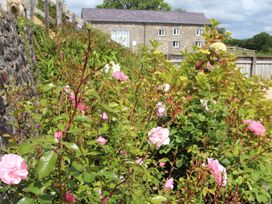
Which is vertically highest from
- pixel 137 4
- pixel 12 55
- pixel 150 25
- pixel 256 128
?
pixel 137 4

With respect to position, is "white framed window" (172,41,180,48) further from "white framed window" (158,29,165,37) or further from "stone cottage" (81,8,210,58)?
"white framed window" (158,29,165,37)

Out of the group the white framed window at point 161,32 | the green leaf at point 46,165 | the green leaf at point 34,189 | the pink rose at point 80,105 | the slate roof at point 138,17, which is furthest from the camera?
the white framed window at point 161,32

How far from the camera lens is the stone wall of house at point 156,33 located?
143 feet

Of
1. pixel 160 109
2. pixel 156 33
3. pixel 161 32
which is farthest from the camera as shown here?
pixel 161 32

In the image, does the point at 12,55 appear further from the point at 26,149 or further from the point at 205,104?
the point at 26,149

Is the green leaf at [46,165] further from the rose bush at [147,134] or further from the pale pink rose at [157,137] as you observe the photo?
the pale pink rose at [157,137]

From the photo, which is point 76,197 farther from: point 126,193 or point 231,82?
point 231,82

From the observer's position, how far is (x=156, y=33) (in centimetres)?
4491

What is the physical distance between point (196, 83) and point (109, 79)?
38.0 inches

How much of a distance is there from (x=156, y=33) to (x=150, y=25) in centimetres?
140


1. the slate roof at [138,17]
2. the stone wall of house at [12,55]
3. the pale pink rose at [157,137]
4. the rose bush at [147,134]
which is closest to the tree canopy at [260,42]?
the slate roof at [138,17]

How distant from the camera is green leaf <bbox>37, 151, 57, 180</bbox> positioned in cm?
124

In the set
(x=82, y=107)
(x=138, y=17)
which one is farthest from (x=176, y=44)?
(x=82, y=107)

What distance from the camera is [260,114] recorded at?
3.32 m
